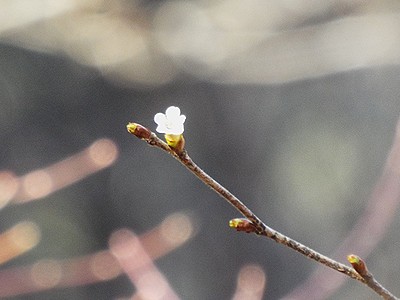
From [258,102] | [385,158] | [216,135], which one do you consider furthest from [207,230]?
[385,158]

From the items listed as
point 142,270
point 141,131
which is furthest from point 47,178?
point 141,131

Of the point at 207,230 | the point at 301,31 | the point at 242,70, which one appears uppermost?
the point at 301,31

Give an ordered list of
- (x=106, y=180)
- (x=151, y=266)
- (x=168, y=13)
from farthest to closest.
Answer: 1. (x=106, y=180)
2. (x=168, y=13)
3. (x=151, y=266)

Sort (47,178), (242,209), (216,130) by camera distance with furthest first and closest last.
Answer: (216,130) < (47,178) < (242,209)

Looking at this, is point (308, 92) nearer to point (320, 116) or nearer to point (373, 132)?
point (320, 116)

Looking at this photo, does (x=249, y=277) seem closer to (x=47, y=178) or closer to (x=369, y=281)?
(x=47, y=178)

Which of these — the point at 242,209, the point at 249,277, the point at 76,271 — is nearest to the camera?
the point at 242,209

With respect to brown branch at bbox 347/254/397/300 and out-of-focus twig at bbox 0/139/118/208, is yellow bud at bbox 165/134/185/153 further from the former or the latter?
out-of-focus twig at bbox 0/139/118/208

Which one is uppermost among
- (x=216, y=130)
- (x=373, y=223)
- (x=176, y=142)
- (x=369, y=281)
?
(x=176, y=142)

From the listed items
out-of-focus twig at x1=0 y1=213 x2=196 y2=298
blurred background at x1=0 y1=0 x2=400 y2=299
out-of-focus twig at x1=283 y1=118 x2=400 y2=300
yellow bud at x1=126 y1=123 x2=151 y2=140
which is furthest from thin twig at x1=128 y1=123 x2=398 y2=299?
blurred background at x1=0 y1=0 x2=400 y2=299
